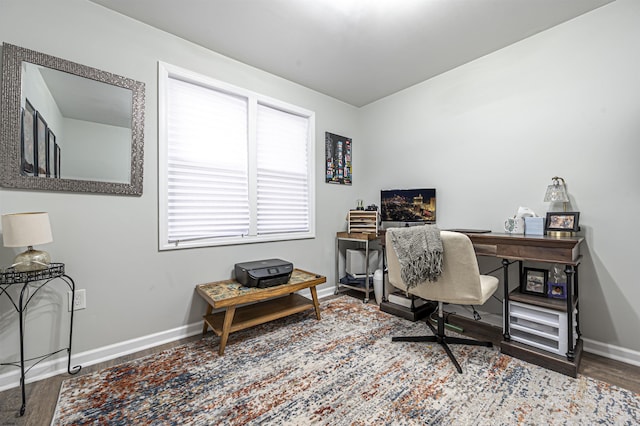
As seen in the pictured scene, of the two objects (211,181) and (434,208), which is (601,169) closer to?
(434,208)

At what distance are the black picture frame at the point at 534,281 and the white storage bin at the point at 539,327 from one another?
180 mm

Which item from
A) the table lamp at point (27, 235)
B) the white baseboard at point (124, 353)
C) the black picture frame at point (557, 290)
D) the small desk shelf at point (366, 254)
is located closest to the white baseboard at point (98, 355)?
the white baseboard at point (124, 353)

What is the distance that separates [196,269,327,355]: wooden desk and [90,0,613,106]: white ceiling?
7.10 feet

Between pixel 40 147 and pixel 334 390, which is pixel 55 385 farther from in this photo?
pixel 334 390

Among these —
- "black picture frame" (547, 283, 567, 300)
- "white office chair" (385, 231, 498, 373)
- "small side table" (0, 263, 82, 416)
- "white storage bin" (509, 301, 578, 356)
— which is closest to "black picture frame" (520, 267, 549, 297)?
"black picture frame" (547, 283, 567, 300)

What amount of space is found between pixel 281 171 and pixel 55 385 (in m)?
2.41

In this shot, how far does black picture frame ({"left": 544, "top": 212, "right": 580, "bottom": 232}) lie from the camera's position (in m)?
1.99

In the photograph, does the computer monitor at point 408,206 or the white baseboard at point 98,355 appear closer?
the white baseboard at point 98,355

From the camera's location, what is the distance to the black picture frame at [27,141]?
168 cm

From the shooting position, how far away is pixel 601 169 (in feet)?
6.55

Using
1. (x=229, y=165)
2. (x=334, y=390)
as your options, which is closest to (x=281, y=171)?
(x=229, y=165)

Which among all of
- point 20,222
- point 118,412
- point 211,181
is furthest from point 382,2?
point 118,412

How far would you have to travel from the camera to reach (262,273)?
92.2 inches

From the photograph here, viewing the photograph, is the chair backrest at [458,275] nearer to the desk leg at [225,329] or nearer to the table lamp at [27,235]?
the desk leg at [225,329]
